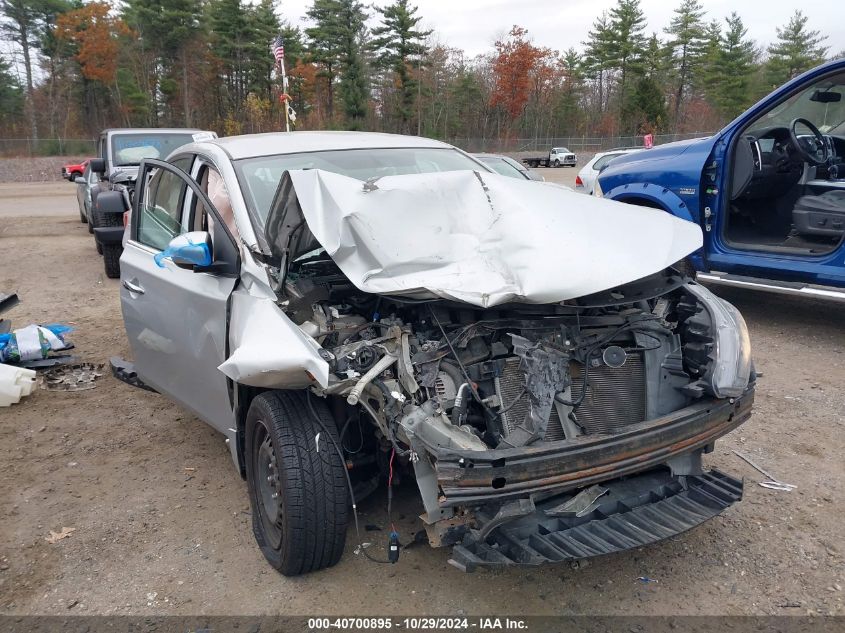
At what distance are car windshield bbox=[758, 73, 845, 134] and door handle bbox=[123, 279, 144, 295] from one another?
215 inches

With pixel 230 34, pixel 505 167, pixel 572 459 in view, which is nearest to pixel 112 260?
pixel 505 167

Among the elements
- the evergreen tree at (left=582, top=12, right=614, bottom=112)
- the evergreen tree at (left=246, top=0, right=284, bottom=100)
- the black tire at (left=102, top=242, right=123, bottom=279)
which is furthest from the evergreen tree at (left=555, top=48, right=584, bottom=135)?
the black tire at (left=102, top=242, right=123, bottom=279)

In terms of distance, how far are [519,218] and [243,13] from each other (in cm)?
5063

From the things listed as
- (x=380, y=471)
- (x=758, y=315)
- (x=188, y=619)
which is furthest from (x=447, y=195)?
(x=758, y=315)

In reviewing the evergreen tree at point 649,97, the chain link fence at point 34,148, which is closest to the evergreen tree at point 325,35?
the chain link fence at point 34,148

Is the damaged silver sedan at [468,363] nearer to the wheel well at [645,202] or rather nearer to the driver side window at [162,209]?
the driver side window at [162,209]

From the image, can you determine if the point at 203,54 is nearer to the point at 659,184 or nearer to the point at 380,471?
the point at 659,184

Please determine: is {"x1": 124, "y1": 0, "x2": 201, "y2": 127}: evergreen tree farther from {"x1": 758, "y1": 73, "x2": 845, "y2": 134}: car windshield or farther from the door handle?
the door handle

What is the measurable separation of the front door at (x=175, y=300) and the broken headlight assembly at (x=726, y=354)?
7.26 ft

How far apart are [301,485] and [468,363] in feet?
2.76

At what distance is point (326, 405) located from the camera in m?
2.96

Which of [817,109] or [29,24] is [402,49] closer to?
[29,24]

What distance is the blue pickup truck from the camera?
5.82 m

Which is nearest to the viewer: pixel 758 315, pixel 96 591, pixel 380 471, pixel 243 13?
pixel 96 591
